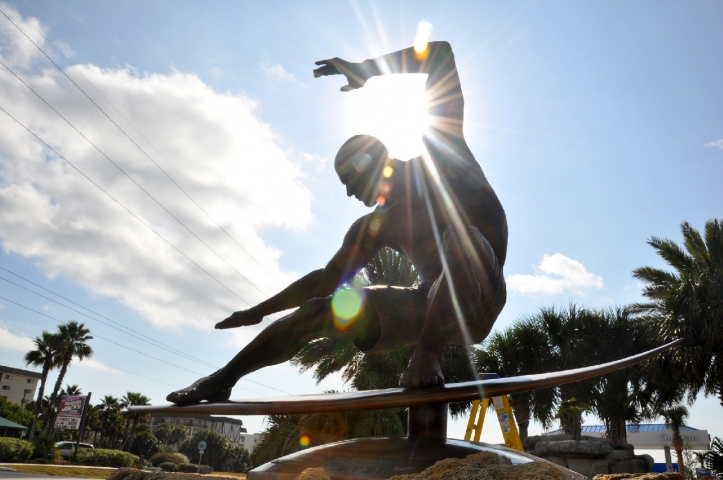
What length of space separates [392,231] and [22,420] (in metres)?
60.8

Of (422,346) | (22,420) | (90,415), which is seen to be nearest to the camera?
(422,346)

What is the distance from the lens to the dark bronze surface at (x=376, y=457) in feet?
6.52

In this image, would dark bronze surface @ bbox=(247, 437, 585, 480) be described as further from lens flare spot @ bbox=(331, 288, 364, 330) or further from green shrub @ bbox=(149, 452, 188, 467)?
green shrub @ bbox=(149, 452, 188, 467)

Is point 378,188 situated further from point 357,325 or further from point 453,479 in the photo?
point 453,479

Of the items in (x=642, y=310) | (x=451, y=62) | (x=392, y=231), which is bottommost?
(x=392, y=231)

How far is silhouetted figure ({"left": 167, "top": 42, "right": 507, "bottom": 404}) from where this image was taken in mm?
2688

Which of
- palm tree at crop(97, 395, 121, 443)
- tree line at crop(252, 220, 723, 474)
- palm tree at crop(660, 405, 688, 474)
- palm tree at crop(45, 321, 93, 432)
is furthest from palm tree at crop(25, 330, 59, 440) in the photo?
palm tree at crop(660, 405, 688, 474)

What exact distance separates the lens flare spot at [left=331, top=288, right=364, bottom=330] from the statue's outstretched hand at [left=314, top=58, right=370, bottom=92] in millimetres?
1235

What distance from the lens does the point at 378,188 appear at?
9.68ft

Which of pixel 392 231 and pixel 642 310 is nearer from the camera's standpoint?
pixel 392 231

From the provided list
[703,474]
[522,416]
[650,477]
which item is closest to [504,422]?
[650,477]

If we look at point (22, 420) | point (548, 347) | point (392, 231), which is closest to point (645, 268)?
point (548, 347)

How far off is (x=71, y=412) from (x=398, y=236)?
116ft

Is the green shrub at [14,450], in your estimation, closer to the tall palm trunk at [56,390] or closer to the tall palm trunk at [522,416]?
the tall palm trunk at [56,390]
